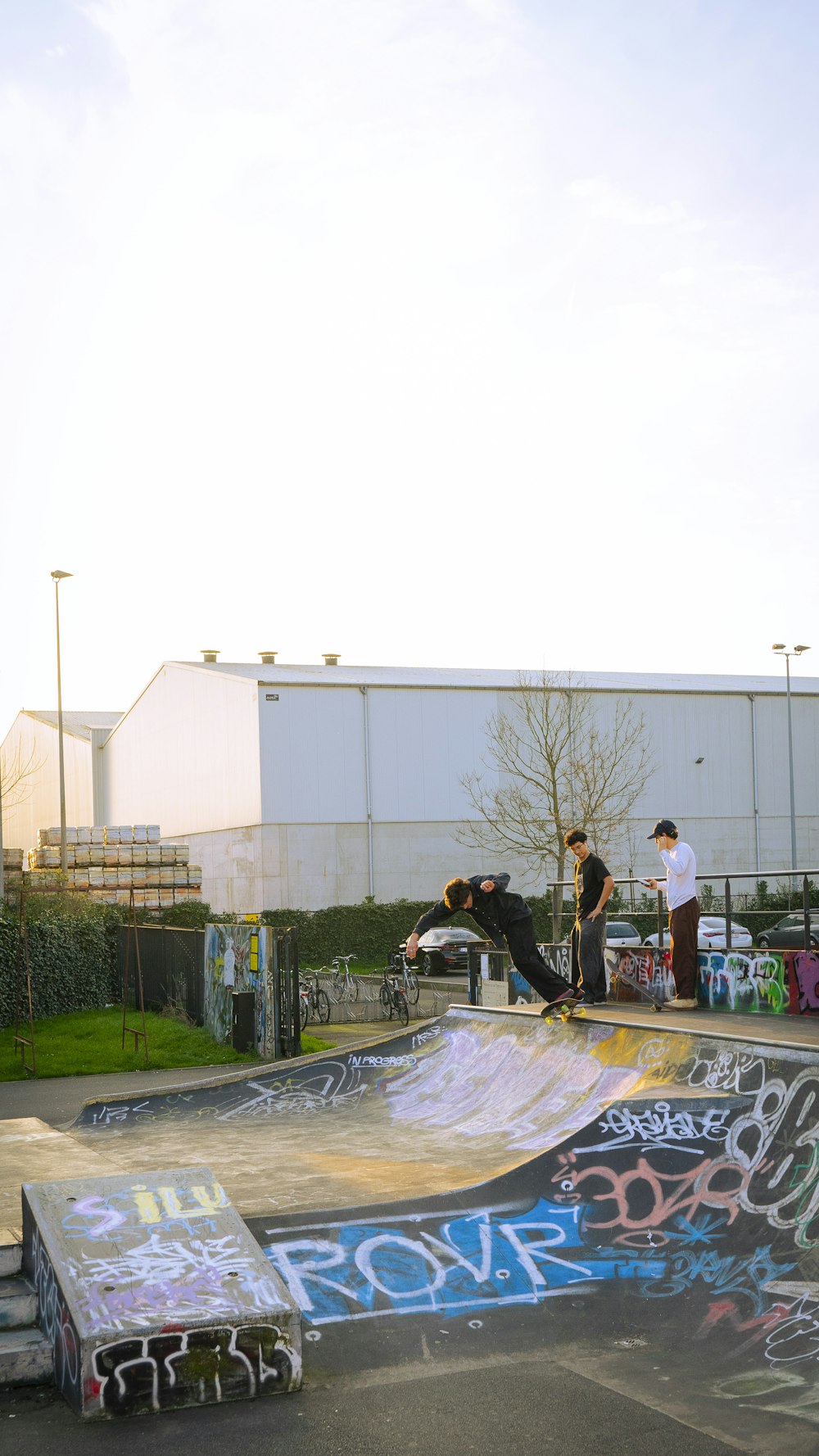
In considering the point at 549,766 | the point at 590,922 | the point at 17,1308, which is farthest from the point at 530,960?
the point at 549,766

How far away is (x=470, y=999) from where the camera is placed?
747 inches

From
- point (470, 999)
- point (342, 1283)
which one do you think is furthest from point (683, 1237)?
point (470, 999)

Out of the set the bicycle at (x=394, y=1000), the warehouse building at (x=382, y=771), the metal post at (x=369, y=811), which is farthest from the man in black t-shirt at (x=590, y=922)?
the metal post at (x=369, y=811)

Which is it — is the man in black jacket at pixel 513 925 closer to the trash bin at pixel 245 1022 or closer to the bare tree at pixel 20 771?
the trash bin at pixel 245 1022

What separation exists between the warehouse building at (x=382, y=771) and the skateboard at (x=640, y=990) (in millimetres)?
23345

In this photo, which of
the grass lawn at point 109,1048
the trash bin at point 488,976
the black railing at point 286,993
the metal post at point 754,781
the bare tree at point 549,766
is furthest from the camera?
the metal post at point 754,781

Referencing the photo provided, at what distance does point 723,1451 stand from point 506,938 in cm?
604

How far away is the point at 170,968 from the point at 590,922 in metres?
12.1

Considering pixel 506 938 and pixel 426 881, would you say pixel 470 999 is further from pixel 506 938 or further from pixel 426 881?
pixel 426 881

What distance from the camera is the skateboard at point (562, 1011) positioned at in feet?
32.2

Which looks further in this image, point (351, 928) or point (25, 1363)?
point (351, 928)

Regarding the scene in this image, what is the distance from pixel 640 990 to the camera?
10.7m

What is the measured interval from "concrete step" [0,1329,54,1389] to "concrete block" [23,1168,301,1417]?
5 centimetres

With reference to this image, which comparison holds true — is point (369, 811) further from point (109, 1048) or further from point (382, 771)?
point (109, 1048)
